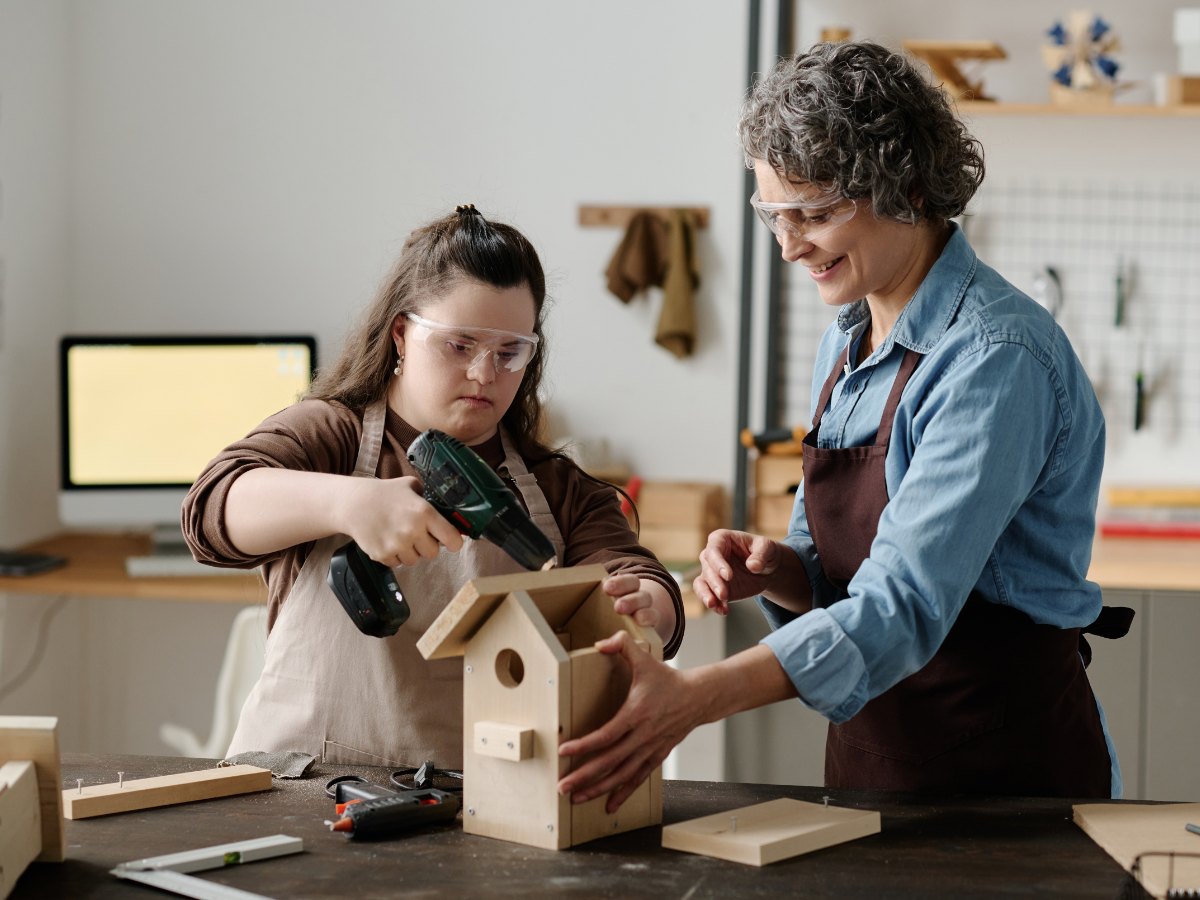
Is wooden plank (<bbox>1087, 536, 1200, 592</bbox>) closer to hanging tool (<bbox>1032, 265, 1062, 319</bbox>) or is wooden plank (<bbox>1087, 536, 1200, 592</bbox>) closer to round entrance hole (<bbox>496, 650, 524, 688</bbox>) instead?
hanging tool (<bbox>1032, 265, 1062, 319</bbox>)

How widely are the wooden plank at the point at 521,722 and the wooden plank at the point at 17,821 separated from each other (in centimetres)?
41

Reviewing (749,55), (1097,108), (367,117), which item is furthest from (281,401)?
(1097,108)

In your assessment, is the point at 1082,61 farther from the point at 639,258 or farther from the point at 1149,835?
the point at 1149,835

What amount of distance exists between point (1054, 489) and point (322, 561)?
3.02 ft

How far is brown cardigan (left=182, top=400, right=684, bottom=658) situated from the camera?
144 cm

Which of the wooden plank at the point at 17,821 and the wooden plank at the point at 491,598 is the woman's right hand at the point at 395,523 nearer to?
the wooden plank at the point at 491,598

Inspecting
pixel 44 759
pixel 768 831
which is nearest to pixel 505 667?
pixel 768 831

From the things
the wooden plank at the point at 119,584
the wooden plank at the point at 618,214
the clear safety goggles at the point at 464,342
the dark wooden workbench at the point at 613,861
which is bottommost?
the wooden plank at the point at 119,584

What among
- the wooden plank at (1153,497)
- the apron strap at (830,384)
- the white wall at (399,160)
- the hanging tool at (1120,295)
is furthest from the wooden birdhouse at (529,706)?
the hanging tool at (1120,295)

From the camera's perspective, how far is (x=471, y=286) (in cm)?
159

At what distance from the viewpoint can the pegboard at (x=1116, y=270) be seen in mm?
3334

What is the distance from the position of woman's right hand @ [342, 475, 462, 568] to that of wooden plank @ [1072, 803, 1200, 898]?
0.72 metres

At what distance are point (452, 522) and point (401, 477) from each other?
0.64ft

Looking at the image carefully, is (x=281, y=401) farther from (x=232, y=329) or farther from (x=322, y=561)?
(x=322, y=561)
